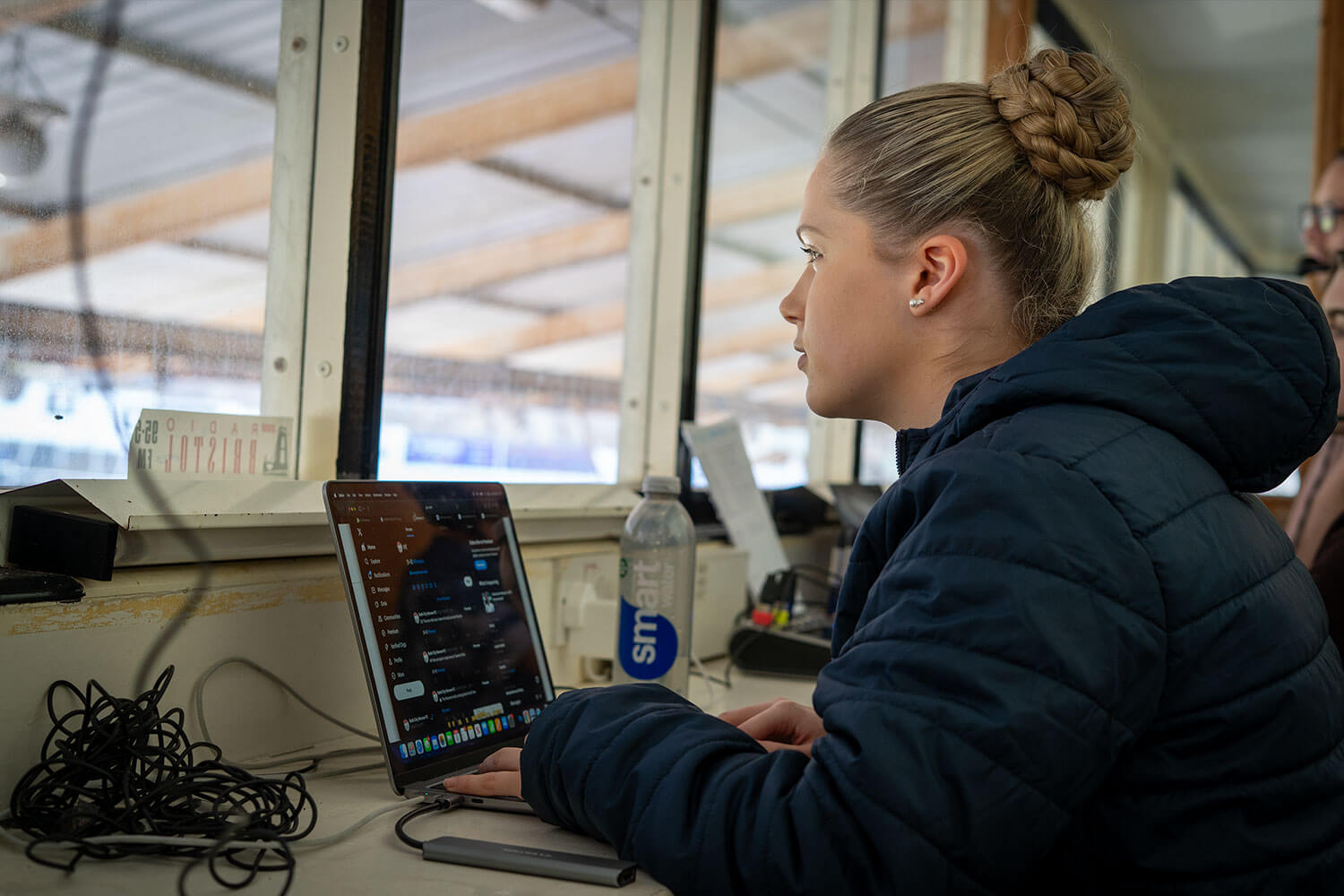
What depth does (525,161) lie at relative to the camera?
6.22 feet

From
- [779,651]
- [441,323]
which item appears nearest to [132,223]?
[441,323]

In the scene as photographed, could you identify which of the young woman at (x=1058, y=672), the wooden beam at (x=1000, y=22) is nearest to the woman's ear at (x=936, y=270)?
the young woman at (x=1058, y=672)

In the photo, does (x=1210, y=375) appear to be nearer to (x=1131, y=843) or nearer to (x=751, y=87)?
(x=1131, y=843)

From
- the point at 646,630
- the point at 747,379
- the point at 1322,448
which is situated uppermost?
the point at 747,379

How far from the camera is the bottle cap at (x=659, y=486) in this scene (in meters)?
1.49

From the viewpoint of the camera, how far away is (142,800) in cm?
86

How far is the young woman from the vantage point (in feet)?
2.25

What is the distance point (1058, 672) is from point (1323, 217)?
2351 mm

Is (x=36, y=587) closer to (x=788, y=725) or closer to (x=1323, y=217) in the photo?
(x=788, y=725)

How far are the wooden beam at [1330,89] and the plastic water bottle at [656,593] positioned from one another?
3.17m

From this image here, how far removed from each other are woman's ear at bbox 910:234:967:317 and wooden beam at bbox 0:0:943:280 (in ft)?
2.73

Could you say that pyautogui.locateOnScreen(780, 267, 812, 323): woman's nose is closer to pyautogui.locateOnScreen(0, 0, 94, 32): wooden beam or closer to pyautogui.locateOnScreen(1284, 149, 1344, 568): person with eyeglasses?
pyautogui.locateOnScreen(0, 0, 94, 32): wooden beam

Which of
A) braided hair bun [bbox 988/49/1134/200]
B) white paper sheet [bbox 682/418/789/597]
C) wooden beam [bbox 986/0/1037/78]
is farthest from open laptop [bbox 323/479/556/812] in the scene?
wooden beam [bbox 986/0/1037/78]

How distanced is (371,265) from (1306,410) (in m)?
1.11
